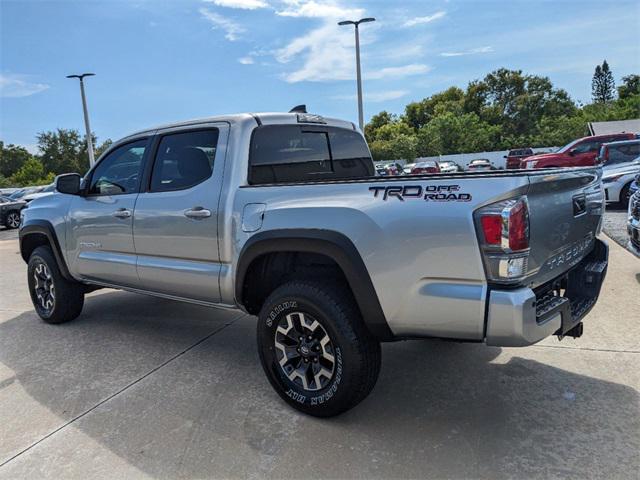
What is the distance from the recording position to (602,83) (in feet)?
340

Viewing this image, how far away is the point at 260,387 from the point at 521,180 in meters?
2.26

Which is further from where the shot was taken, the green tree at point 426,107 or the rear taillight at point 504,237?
the green tree at point 426,107

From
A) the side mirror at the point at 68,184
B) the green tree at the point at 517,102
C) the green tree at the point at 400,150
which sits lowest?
the side mirror at the point at 68,184

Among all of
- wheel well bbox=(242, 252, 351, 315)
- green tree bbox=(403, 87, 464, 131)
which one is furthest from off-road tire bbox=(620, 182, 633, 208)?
green tree bbox=(403, 87, 464, 131)

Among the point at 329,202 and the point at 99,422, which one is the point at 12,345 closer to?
the point at 99,422

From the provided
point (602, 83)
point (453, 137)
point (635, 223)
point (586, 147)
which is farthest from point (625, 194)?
point (602, 83)

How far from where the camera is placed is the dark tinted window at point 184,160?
3730 millimetres

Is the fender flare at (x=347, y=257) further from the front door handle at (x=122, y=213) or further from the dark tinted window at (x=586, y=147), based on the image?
the dark tinted window at (x=586, y=147)

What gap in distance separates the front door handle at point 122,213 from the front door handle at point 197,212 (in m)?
0.82

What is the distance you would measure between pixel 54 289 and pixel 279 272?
298 cm

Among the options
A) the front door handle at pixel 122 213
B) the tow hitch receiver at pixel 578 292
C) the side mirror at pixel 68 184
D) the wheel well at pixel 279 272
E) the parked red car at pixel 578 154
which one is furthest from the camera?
the parked red car at pixel 578 154

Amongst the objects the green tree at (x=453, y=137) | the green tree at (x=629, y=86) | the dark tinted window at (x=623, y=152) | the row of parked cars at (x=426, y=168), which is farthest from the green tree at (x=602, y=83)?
the dark tinted window at (x=623, y=152)

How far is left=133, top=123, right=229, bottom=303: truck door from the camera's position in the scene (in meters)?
3.58

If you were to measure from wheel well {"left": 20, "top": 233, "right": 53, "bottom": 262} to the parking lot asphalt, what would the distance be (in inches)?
48.0
